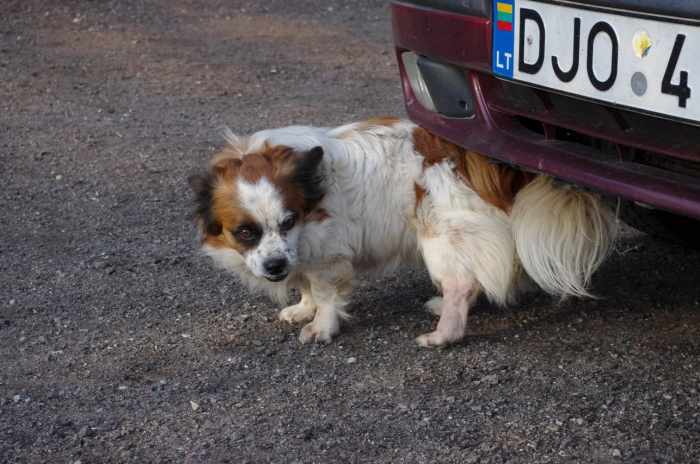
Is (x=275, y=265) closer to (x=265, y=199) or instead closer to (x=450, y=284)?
(x=265, y=199)

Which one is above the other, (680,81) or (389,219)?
(680,81)

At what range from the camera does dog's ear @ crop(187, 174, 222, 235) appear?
401cm

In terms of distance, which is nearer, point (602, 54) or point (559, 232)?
point (602, 54)

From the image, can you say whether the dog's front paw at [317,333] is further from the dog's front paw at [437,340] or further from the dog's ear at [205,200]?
the dog's ear at [205,200]

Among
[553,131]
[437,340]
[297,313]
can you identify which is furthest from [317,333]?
[553,131]

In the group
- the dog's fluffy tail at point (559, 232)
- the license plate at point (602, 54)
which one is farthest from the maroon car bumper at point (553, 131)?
the dog's fluffy tail at point (559, 232)

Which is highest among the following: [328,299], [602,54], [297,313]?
[602,54]


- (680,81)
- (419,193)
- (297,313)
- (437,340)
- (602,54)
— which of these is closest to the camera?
(680,81)

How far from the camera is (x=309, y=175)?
13.0 ft

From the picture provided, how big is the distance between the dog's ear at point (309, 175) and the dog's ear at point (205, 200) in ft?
1.09

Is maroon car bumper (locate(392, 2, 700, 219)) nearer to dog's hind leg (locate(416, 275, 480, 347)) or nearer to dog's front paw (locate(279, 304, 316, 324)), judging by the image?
dog's hind leg (locate(416, 275, 480, 347))

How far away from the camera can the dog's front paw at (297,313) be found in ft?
14.2

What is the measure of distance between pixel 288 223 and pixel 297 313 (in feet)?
1.83

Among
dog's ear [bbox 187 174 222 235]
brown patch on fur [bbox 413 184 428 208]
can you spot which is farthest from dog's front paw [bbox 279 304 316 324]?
brown patch on fur [bbox 413 184 428 208]
